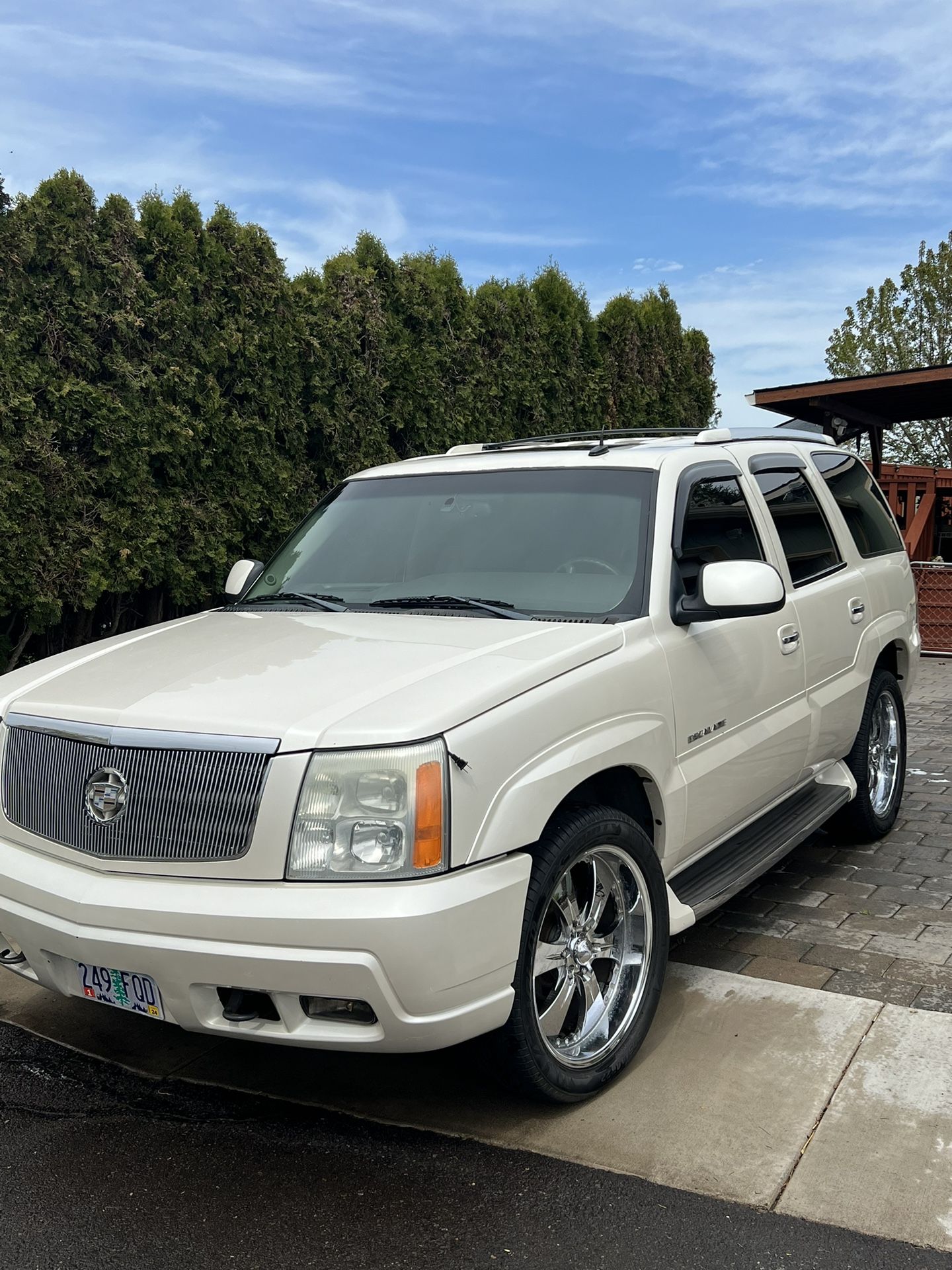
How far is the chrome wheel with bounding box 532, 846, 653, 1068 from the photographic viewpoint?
11.1 feet

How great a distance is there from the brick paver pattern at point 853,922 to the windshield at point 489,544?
1585 millimetres

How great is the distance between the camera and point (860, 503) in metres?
6.17

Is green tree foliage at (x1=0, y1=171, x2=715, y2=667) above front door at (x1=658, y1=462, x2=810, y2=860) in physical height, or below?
above

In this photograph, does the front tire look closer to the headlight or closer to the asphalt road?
the asphalt road

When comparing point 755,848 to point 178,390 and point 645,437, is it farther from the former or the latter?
point 178,390

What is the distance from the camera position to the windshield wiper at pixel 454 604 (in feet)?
12.8

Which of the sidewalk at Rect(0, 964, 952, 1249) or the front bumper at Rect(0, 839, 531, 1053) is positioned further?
the sidewalk at Rect(0, 964, 952, 1249)

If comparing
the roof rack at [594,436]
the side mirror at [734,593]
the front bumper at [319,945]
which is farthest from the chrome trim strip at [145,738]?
the roof rack at [594,436]

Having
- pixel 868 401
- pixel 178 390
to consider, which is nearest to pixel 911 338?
pixel 868 401

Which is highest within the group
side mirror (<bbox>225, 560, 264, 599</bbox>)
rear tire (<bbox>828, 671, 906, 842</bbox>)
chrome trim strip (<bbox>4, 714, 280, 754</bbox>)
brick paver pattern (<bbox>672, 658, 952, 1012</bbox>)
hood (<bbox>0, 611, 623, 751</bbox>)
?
side mirror (<bbox>225, 560, 264, 599</bbox>)

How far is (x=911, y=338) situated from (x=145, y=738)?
141 ft

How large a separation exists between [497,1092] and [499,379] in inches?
371

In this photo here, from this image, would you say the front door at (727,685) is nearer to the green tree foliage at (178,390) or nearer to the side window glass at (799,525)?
the side window glass at (799,525)

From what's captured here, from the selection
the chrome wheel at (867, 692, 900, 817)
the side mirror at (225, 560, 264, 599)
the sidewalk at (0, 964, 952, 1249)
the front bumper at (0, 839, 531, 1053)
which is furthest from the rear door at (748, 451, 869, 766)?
the front bumper at (0, 839, 531, 1053)
